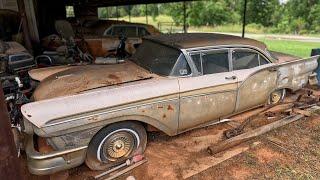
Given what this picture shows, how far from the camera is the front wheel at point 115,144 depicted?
3719 millimetres

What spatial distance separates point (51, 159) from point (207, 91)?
236 cm

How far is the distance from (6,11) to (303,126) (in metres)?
9.58

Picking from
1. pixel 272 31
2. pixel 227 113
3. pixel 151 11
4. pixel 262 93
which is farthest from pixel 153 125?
pixel 151 11

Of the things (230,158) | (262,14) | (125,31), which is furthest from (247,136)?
(262,14)

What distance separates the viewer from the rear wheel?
5.73 m

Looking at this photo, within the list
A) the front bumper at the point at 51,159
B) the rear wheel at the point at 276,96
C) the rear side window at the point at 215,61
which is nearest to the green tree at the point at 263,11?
the rear wheel at the point at 276,96

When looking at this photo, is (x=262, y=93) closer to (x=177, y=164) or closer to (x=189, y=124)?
(x=189, y=124)

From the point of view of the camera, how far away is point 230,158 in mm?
4211

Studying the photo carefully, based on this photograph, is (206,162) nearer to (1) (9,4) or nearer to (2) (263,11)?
(1) (9,4)

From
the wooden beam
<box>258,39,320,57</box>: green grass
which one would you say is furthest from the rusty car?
<box>258,39,320,57</box>: green grass

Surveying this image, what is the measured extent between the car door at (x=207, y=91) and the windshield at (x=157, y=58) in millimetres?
289

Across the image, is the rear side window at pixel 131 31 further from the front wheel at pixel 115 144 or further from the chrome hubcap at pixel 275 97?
the front wheel at pixel 115 144

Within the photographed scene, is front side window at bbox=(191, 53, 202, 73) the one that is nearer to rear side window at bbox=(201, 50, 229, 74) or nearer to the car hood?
rear side window at bbox=(201, 50, 229, 74)

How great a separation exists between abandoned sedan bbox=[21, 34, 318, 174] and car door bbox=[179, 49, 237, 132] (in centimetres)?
2
